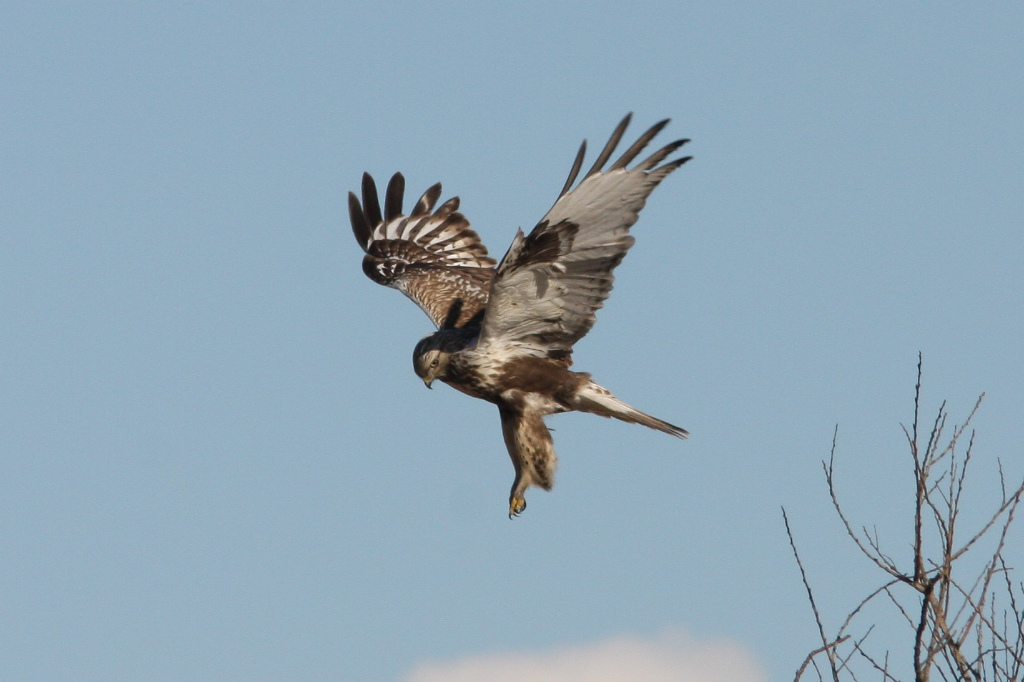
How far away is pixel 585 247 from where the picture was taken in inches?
258

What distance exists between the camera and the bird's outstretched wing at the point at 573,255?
20.7ft

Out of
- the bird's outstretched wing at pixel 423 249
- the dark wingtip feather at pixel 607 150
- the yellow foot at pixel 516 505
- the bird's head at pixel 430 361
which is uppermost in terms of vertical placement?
the bird's outstretched wing at pixel 423 249

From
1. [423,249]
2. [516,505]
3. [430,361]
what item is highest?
[423,249]

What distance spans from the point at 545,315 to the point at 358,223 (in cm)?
395

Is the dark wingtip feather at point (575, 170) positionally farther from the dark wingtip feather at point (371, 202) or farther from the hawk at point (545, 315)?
Result: the dark wingtip feather at point (371, 202)

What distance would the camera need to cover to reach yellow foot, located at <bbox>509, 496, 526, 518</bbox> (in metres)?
7.50

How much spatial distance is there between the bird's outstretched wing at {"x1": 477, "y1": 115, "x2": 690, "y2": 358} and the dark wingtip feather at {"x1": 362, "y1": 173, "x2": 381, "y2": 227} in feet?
12.3

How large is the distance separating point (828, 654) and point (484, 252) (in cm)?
656

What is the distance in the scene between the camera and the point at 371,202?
10727 mm

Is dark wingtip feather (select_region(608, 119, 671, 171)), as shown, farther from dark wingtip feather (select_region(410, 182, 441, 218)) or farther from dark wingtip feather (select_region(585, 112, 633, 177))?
dark wingtip feather (select_region(410, 182, 441, 218))

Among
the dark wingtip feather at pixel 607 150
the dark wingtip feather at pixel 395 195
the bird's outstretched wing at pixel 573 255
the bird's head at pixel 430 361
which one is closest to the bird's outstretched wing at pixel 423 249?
the dark wingtip feather at pixel 395 195

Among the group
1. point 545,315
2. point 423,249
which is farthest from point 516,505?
point 423,249

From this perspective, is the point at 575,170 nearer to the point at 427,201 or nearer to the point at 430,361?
the point at 430,361

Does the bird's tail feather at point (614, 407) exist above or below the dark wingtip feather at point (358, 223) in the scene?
below
